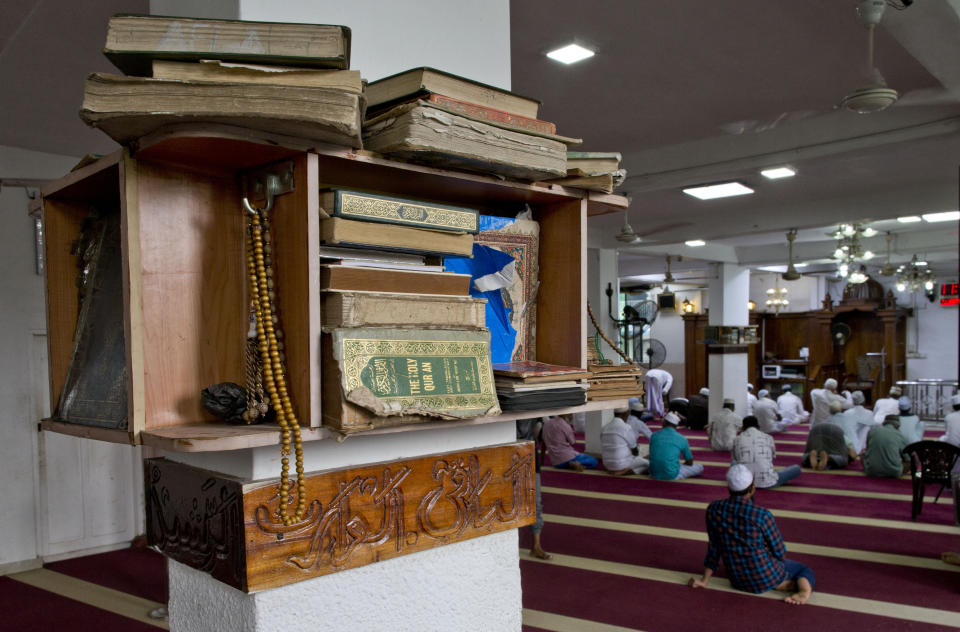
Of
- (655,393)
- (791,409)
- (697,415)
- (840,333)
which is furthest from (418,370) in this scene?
(840,333)

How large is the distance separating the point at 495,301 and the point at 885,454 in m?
7.77

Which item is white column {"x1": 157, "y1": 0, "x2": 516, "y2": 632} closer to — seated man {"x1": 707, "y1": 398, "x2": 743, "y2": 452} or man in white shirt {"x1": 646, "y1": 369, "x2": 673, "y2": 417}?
seated man {"x1": 707, "y1": 398, "x2": 743, "y2": 452}

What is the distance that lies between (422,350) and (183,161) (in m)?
0.56

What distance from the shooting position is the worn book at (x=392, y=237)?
4.06 feet

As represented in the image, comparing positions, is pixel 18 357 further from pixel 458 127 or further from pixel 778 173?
pixel 778 173

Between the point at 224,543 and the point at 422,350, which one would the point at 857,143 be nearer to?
the point at 422,350

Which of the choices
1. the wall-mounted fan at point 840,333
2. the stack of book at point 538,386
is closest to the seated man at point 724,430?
the wall-mounted fan at point 840,333

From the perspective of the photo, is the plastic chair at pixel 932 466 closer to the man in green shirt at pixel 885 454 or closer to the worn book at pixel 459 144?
the man in green shirt at pixel 885 454

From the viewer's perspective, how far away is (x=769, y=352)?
16.9m

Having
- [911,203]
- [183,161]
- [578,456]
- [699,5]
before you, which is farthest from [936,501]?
[183,161]

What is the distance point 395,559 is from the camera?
1475 millimetres

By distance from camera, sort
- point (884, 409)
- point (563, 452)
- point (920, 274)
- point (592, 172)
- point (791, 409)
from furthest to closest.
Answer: point (791, 409)
point (884, 409)
point (563, 452)
point (920, 274)
point (592, 172)

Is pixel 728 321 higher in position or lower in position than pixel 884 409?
higher

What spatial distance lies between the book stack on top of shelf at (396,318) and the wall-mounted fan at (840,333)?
17.0 m
